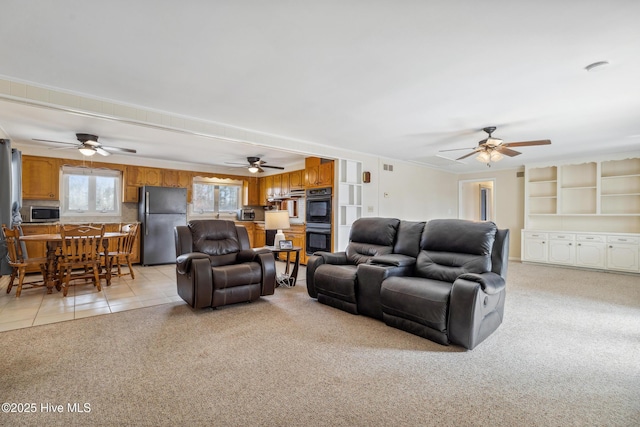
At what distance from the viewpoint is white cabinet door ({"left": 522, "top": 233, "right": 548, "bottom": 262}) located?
6.78 m

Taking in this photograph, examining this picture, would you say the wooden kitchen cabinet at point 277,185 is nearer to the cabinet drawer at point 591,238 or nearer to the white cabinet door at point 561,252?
the white cabinet door at point 561,252

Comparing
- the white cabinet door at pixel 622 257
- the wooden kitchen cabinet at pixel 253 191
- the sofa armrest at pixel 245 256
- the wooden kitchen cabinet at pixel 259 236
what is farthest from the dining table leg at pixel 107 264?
the white cabinet door at pixel 622 257

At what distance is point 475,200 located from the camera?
30.7ft

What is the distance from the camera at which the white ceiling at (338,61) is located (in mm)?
1962

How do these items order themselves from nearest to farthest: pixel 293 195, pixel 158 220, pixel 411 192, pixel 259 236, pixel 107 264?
pixel 107 264 < pixel 158 220 < pixel 293 195 < pixel 411 192 < pixel 259 236

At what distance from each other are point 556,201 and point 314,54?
7158 mm

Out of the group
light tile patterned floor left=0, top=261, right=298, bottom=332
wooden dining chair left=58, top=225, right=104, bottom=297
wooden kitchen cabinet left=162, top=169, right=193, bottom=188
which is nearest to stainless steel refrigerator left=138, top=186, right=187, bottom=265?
wooden kitchen cabinet left=162, top=169, right=193, bottom=188

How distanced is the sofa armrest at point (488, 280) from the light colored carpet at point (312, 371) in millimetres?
469

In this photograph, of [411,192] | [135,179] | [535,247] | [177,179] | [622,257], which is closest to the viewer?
[622,257]

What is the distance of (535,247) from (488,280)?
547 cm

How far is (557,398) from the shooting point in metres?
1.87

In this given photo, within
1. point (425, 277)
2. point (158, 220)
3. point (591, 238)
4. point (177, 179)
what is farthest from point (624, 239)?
point (177, 179)

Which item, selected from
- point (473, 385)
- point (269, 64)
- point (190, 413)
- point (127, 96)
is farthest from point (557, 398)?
point (127, 96)

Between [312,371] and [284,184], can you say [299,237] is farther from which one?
[312,371]
